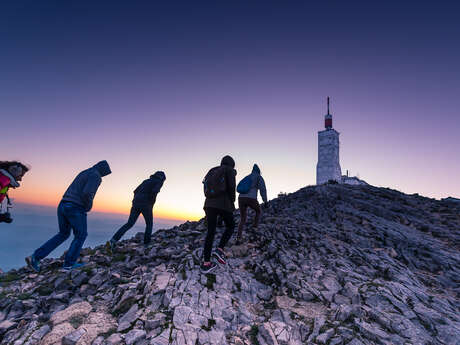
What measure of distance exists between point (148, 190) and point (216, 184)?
13.9 ft

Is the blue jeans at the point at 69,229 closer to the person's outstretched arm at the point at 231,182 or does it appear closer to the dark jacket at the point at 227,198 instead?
the dark jacket at the point at 227,198

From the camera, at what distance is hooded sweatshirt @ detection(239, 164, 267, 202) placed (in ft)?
30.6

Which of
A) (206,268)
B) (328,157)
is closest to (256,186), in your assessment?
(206,268)

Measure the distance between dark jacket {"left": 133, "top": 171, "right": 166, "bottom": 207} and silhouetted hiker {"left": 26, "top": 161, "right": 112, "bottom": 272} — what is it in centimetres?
218

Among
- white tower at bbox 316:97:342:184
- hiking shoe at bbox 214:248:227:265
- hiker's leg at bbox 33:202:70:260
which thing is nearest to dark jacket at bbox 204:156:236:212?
hiking shoe at bbox 214:248:227:265

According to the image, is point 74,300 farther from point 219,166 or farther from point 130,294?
point 219,166

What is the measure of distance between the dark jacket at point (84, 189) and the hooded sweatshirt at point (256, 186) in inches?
204

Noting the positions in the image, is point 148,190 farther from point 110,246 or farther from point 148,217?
point 110,246

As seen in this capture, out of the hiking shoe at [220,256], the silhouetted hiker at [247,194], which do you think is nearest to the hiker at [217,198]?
the hiking shoe at [220,256]

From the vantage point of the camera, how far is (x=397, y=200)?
65.0ft

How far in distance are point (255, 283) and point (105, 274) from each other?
452 centimetres

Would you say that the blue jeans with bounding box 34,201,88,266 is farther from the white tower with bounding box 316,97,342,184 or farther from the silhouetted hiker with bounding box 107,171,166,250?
the white tower with bounding box 316,97,342,184

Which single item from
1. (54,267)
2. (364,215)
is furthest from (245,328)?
(364,215)

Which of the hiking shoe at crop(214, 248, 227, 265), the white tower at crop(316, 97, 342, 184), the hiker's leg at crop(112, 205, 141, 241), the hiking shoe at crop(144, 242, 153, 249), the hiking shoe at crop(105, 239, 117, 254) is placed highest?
the white tower at crop(316, 97, 342, 184)
